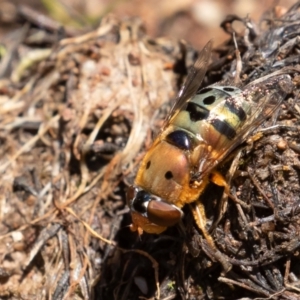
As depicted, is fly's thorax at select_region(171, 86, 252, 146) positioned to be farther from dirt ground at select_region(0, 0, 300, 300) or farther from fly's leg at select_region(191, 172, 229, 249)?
fly's leg at select_region(191, 172, 229, 249)

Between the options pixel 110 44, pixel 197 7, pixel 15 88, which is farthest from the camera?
pixel 197 7

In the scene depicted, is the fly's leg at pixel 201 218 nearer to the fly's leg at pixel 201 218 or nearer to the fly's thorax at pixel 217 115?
the fly's leg at pixel 201 218

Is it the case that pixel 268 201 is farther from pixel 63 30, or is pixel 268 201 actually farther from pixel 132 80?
pixel 63 30

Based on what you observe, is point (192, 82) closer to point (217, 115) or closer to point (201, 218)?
point (217, 115)

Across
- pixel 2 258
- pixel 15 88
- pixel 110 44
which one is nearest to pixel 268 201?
pixel 2 258

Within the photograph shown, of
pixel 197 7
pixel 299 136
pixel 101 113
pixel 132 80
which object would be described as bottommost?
pixel 299 136

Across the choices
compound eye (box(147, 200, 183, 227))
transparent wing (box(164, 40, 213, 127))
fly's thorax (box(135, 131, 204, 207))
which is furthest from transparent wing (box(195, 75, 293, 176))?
transparent wing (box(164, 40, 213, 127))

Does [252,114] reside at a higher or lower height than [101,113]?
lower

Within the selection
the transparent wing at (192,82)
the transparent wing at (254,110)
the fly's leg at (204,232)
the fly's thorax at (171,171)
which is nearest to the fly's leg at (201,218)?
the fly's leg at (204,232)
